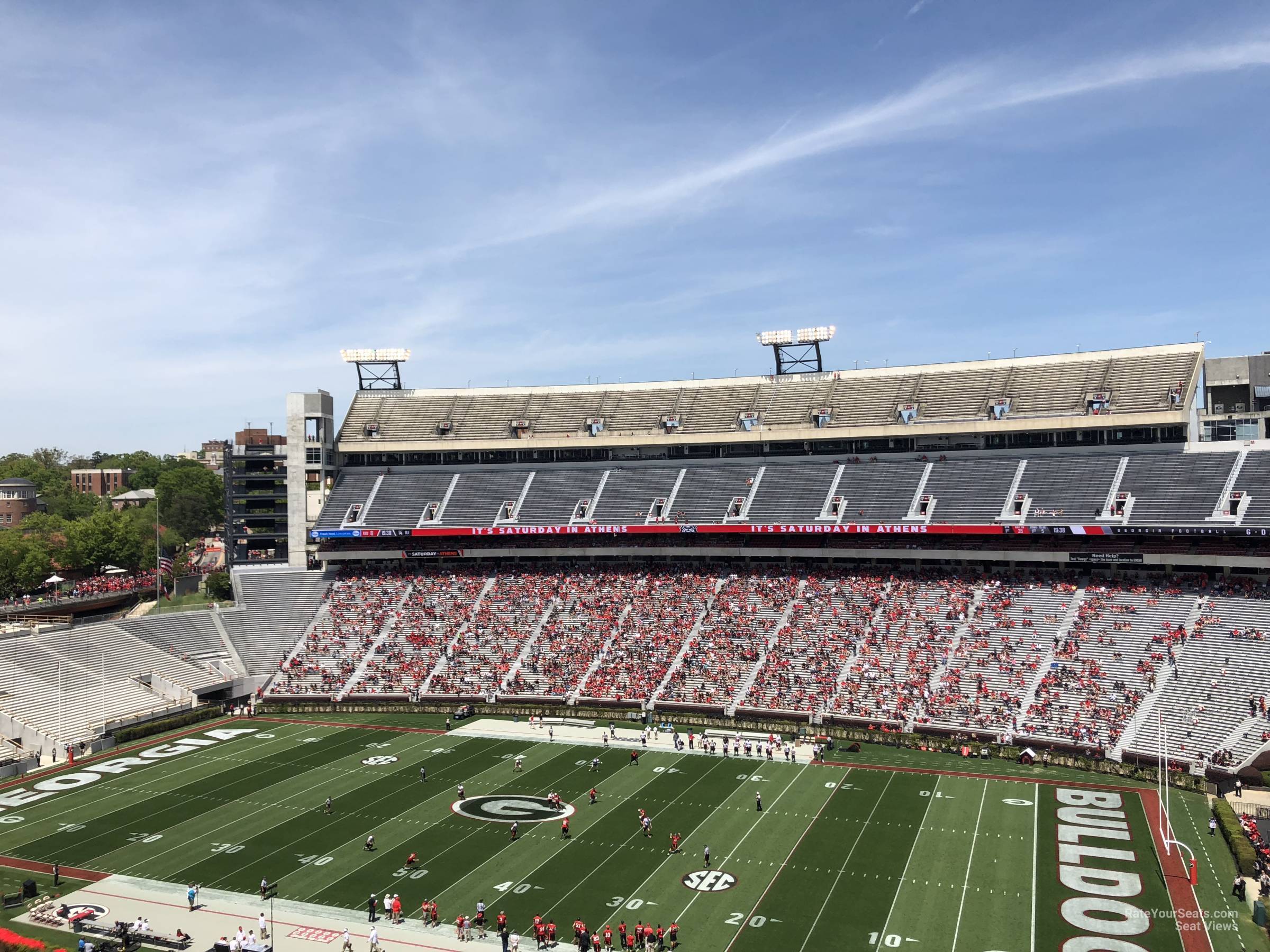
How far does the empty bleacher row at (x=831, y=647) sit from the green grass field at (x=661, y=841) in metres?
5.23

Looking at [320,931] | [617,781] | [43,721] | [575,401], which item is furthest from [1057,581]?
[43,721]

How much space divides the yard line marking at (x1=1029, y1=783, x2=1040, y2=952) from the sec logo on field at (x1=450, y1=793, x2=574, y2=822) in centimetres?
1873

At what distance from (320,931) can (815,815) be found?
20.6 metres

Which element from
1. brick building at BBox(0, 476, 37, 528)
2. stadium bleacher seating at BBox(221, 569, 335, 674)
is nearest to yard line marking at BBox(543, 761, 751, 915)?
stadium bleacher seating at BBox(221, 569, 335, 674)

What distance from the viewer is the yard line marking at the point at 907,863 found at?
97.9ft

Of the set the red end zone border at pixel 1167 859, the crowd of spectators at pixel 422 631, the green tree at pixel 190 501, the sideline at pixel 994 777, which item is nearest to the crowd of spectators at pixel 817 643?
the sideline at pixel 994 777

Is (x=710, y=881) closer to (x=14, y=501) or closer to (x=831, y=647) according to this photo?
(x=831, y=647)

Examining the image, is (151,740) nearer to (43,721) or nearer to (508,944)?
(43,721)

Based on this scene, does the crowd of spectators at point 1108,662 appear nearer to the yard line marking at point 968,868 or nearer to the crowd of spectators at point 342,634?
the yard line marking at point 968,868

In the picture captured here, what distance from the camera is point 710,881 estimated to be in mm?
34125

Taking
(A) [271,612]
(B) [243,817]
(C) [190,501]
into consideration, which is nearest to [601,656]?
(B) [243,817]

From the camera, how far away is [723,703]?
186 ft

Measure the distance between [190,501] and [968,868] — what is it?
141 m

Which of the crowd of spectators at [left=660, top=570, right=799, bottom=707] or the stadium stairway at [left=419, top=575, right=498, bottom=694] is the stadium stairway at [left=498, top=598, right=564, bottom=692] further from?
the crowd of spectators at [left=660, top=570, right=799, bottom=707]
